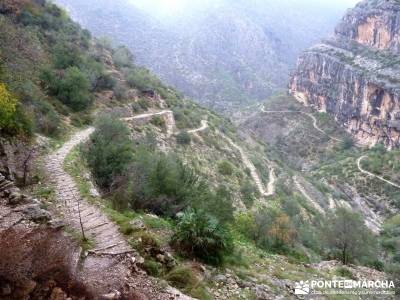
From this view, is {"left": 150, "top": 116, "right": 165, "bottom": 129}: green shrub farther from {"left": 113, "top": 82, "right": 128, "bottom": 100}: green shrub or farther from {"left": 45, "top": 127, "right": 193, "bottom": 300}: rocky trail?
{"left": 45, "top": 127, "right": 193, "bottom": 300}: rocky trail

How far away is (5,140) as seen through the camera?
15.1m

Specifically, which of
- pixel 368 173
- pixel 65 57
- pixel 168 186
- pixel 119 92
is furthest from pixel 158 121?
pixel 368 173

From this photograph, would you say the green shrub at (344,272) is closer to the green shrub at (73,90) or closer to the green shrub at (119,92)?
the green shrub at (73,90)

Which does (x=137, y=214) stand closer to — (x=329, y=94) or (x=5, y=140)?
(x=5, y=140)

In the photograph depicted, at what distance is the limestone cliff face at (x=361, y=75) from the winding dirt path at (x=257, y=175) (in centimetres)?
3871

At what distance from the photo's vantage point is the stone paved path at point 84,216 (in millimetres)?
10836

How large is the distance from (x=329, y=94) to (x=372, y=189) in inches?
1746

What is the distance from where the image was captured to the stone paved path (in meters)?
10.8

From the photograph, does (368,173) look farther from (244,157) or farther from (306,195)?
(244,157)

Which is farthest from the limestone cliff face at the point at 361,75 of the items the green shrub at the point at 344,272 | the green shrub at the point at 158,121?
the green shrub at the point at 344,272

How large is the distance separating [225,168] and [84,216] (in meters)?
29.0

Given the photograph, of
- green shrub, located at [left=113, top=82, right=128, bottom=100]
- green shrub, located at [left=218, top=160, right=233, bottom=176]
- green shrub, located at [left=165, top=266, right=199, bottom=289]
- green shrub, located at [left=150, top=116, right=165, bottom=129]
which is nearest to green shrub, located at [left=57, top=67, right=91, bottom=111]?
green shrub, located at [left=113, top=82, right=128, bottom=100]

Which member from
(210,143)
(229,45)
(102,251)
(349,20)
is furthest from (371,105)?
(229,45)

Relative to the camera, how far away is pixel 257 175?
47.8 m
